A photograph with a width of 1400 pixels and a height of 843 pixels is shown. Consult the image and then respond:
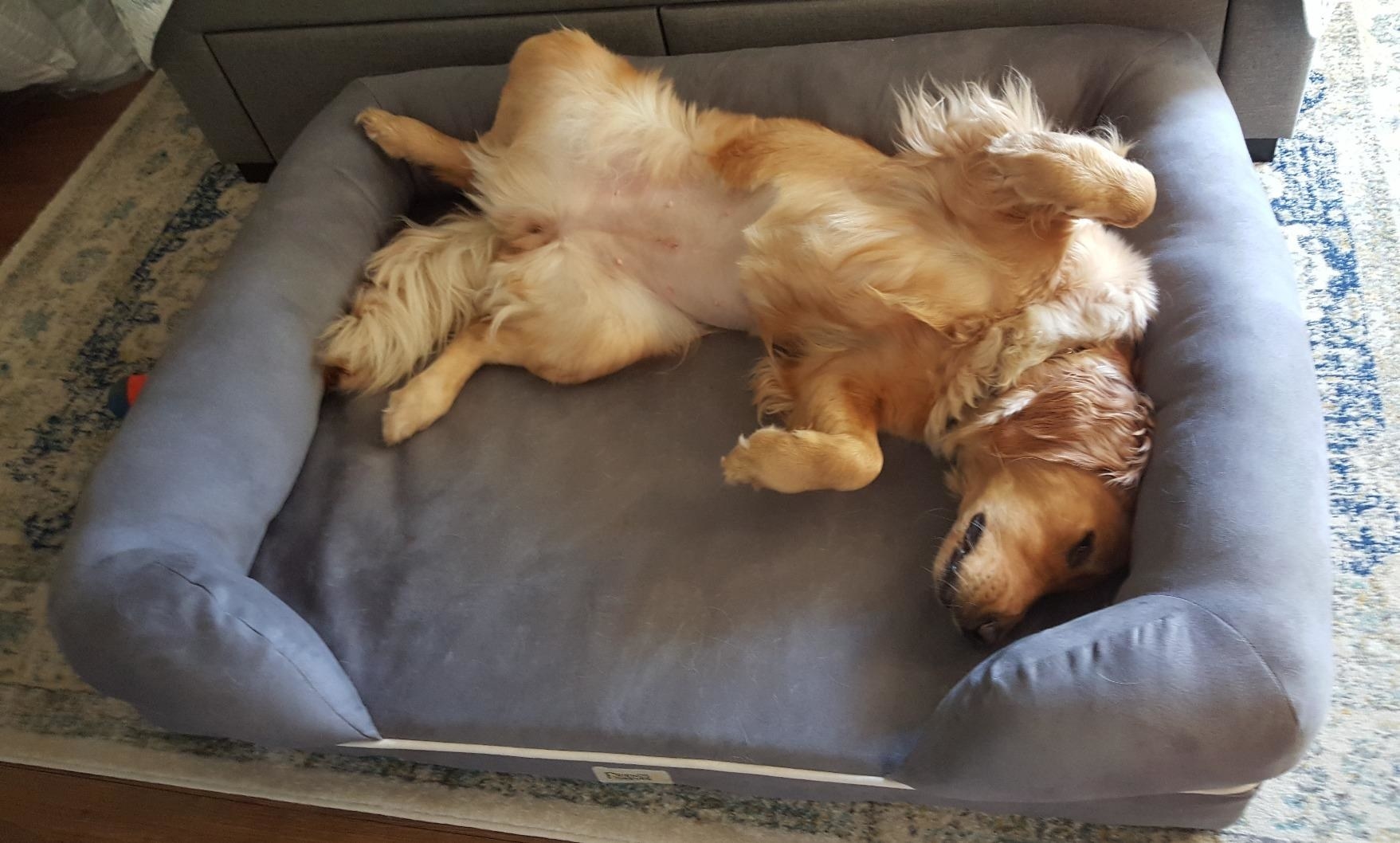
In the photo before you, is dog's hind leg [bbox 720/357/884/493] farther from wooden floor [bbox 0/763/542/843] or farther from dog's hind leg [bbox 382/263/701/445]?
wooden floor [bbox 0/763/542/843]

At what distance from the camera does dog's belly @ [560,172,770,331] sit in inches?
78.7

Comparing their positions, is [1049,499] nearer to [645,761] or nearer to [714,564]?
[714,564]

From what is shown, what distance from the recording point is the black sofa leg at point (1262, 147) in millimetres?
2371

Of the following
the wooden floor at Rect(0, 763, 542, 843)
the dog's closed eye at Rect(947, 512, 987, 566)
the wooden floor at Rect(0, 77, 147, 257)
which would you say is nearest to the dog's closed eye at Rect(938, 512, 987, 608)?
the dog's closed eye at Rect(947, 512, 987, 566)

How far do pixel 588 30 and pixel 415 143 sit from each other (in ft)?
1.65

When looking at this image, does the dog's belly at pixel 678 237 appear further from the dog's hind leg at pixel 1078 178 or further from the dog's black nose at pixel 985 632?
the dog's black nose at pixel 985 632

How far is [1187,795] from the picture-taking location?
1456mm

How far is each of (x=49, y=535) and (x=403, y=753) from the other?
117cm

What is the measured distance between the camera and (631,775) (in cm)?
165

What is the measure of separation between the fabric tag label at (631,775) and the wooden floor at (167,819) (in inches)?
8.0

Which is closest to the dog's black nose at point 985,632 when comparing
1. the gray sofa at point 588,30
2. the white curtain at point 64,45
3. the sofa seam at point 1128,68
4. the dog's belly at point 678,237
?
the dog's belly at point 678,237

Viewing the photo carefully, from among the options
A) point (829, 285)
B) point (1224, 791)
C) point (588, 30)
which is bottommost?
point (1224, 791)

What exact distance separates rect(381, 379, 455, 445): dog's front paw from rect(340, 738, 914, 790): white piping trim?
621 millimetres

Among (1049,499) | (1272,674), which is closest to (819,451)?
(1049,499)
